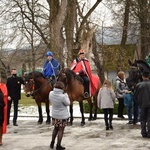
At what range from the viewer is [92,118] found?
13969 mm

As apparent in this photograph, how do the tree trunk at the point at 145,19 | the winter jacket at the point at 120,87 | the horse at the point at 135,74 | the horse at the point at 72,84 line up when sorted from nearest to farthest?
the horse at the point at 135,74 → the horse at the point at 72,84 → the winter jacket at the point at 120,87 → the tree trunk at the point at 145,19

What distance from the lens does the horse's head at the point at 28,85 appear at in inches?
493

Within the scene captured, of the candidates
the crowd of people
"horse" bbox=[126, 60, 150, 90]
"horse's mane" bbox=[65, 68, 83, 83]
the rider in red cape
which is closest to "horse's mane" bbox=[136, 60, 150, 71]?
"horse" bbox=[126, 60, 150, 90]

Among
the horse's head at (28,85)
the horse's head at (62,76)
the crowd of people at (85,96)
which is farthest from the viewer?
the horse's head at (28,85)

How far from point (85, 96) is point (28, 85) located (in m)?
2.19

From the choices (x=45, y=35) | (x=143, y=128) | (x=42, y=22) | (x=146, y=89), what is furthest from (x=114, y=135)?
(x=42, y=22)

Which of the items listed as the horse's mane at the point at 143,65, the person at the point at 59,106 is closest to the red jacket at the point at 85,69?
the horse's mane at the point at 143,65

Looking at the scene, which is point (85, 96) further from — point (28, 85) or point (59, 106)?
point (59, 106)

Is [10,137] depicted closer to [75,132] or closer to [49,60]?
[75,132]

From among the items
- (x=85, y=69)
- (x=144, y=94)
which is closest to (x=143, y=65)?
(x=144, y=94)

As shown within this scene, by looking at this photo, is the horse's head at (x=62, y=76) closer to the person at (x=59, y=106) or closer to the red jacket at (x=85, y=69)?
the red jacket at (x=85, y=69)

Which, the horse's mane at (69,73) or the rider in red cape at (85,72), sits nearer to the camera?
the horse's mane at (69,73)

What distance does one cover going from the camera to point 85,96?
13203 millimetres

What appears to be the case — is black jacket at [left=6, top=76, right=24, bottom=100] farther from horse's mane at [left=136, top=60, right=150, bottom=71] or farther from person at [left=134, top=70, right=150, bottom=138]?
person at [left=134, top=70, right=150, bottom=138]
